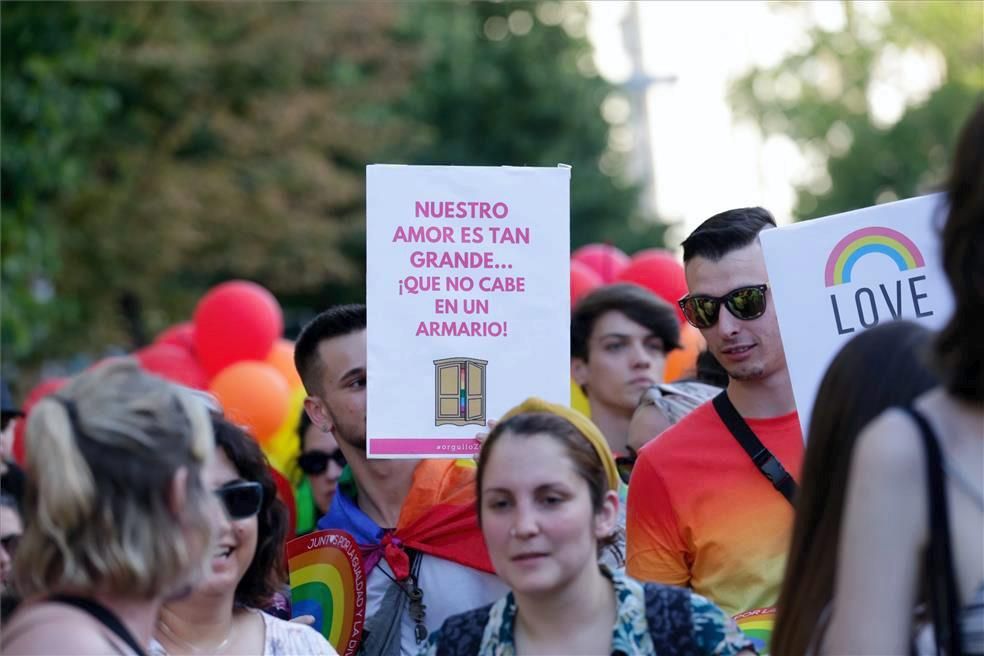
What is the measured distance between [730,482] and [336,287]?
2050 centimetres

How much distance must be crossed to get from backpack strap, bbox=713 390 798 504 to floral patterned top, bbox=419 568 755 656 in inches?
36.9

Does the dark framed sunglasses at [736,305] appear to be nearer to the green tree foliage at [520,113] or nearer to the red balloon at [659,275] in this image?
the red balloon at [659,275]

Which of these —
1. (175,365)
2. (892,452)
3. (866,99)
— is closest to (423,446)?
(892,452)

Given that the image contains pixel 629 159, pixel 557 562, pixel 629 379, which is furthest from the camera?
pixel 629 159

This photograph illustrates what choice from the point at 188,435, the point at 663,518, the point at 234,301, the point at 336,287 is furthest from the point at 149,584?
the point at 336,287

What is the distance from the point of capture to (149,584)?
2.89 m

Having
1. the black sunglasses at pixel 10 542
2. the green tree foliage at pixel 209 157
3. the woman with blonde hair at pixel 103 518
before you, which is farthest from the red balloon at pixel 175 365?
the woman with blonde hair at pixel 103 518

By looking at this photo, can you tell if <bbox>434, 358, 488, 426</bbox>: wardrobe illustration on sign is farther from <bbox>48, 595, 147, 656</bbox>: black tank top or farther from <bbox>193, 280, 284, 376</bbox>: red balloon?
<bbox>193, 280, 284, 376</bbox>: red balloon

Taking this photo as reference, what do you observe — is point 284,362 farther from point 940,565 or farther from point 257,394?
point 940,565

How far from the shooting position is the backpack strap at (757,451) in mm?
4219

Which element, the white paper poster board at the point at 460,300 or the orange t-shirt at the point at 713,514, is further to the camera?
the white paper poster board at the point at 460,300

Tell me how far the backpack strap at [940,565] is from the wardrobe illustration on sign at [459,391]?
→ 1.91 metres

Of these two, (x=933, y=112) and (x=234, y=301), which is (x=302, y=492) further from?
(x=933, y=112)

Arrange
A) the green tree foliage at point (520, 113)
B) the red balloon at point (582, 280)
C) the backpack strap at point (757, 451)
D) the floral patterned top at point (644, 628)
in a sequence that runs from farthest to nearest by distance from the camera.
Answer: the green tree foliage at point (520, 113) < the red balloon at point (582, 280) < the backpack strap at point (757, 451) < the floral patterned top at point (644, 628)
